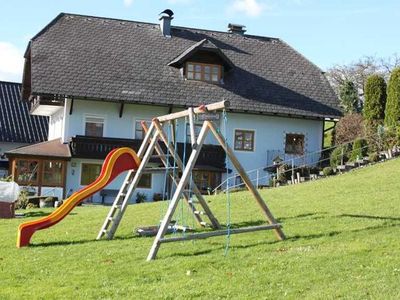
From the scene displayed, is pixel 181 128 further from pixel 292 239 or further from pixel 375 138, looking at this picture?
pixel 292 239

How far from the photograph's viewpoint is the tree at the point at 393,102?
101ft

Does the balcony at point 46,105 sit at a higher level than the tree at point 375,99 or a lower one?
lower

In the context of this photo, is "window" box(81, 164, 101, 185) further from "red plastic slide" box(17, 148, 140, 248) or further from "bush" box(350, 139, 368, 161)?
"red plastic slide" box(17, 148, 140, 248)

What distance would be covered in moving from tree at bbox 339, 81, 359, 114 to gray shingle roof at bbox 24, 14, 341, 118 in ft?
65.2

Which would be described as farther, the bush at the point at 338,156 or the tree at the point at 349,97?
the tree at the point at 349,97

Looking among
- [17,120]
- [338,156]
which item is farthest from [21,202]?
[17,120]

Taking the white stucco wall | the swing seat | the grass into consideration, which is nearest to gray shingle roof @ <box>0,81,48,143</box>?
the white stucco wall

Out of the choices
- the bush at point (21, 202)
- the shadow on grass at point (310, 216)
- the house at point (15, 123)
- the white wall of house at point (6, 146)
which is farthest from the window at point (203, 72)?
the shadow on grass at point (310, 216)

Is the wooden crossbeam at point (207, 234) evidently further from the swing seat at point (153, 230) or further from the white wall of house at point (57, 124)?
the white wall of house at point (57, 124)

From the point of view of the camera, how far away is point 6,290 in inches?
328

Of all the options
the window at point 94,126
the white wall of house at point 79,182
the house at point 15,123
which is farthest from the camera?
the house at point 15,123

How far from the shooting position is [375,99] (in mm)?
33562

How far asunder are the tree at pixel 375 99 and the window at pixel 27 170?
17084 millimetres

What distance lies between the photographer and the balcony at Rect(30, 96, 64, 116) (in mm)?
32703
